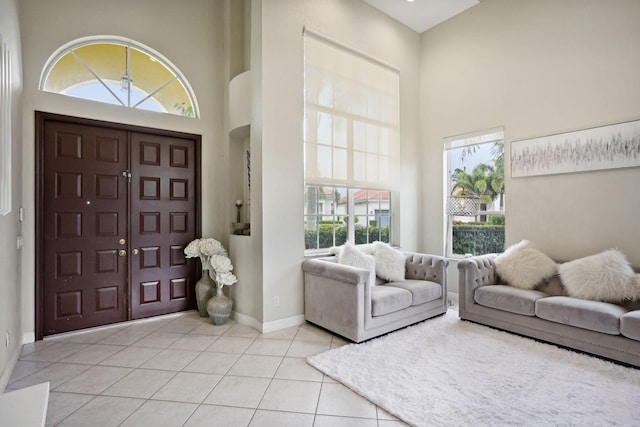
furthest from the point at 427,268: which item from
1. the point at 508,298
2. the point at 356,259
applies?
the point at 356,259

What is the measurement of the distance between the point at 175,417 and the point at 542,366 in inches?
112

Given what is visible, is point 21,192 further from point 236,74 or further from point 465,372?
point 465,372

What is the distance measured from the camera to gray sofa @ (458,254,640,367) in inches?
105

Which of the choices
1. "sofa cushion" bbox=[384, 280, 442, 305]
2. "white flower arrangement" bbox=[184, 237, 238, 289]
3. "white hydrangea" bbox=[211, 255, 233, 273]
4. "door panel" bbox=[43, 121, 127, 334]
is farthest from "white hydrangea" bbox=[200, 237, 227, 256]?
"sofa cushion" bbox=[384, 280, 442, 305]

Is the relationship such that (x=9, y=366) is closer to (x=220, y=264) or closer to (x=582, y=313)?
(x=220, y=264)

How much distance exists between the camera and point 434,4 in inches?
183

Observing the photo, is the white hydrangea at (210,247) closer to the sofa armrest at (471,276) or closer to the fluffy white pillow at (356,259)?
the fluffy white pillow at (356,259)

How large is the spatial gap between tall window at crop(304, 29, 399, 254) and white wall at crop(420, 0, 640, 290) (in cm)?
87

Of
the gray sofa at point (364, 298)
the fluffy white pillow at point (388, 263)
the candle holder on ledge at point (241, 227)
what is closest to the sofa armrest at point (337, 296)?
the gray sofa at point (364, 298)

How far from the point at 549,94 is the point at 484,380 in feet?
11.3

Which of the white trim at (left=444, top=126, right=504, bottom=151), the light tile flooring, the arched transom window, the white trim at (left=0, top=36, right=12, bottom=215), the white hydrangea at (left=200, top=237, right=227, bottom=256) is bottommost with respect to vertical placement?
the light tile flooring

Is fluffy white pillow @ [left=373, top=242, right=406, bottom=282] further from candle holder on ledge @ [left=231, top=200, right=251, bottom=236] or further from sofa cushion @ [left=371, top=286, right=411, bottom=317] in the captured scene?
candle holder on ledge @ [left=231, top=200, right=251, bottom=236]

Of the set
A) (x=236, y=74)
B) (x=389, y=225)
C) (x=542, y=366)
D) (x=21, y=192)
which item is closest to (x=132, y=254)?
(x=21, y=192)

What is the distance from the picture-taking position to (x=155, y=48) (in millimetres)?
3869
